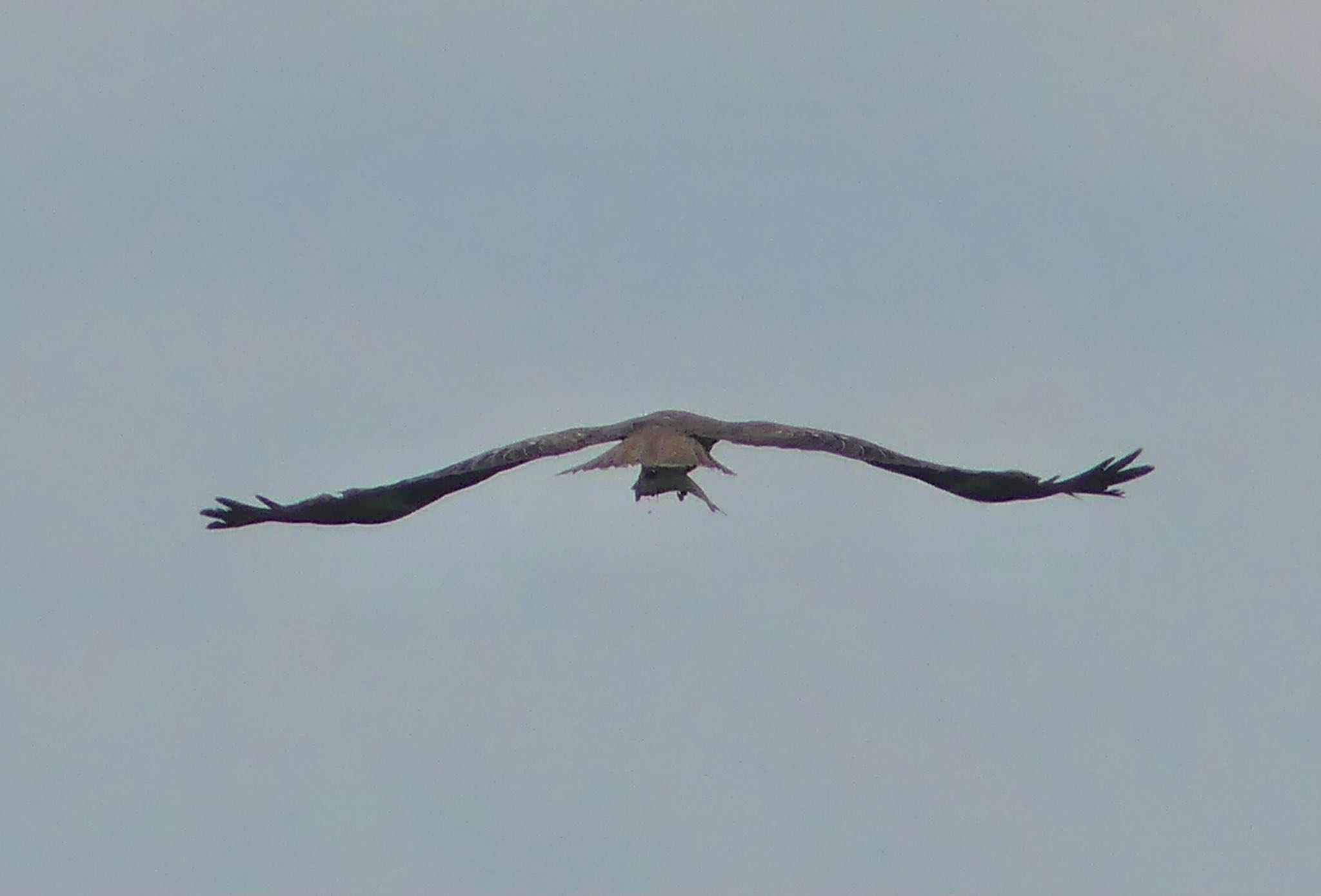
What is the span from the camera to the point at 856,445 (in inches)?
1266

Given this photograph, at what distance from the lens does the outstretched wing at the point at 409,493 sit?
31922mm

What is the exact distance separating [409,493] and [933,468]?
22.2 ft

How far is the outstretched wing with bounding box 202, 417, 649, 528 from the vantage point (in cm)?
3192

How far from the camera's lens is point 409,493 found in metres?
32.5

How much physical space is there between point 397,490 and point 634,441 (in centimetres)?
329

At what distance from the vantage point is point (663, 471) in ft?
101

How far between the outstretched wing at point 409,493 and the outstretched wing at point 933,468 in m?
1.24

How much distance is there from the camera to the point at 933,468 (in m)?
32.7

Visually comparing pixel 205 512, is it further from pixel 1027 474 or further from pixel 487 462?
pixel 1027 474

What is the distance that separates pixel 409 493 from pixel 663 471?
3.65 m

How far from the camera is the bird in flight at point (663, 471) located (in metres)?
31.1

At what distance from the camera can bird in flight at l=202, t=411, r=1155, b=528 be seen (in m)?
31.1

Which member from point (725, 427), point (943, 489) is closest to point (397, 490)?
point (725, 427)

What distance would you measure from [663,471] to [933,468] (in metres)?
3.93
